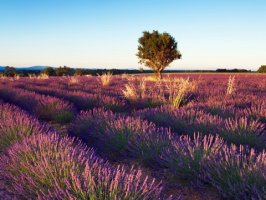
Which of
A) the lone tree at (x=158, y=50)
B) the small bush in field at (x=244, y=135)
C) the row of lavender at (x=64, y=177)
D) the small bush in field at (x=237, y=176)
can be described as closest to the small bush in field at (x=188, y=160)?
the small bush in field at (x=237, y=176)

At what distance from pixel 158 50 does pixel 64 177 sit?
946 inches

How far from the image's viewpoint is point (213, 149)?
367 cm

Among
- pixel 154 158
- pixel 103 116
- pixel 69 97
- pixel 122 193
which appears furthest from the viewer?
pixel 69 97

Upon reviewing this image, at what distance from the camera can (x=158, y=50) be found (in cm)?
2631

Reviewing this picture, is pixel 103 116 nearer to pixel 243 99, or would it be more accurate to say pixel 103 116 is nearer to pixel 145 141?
pixel 145 141

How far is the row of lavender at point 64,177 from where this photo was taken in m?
2.39

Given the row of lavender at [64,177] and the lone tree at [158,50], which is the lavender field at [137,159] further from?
the lone tree at [158,50]

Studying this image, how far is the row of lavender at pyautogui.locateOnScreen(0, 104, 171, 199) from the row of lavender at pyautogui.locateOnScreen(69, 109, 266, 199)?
0.46 meters

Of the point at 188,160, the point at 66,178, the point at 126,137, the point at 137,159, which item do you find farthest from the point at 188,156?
the point at 66,178

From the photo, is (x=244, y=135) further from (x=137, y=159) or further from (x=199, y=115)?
(x=137, y=159)

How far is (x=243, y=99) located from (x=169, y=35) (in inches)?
728

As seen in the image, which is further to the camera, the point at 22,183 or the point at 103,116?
the point at 103,116

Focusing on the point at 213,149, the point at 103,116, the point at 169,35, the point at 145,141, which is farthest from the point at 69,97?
the point at 169,35

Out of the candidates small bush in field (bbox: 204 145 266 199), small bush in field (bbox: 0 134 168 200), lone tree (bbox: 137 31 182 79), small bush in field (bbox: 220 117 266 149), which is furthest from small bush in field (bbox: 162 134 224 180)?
lone tree (bbox: 137 31 182 79)
